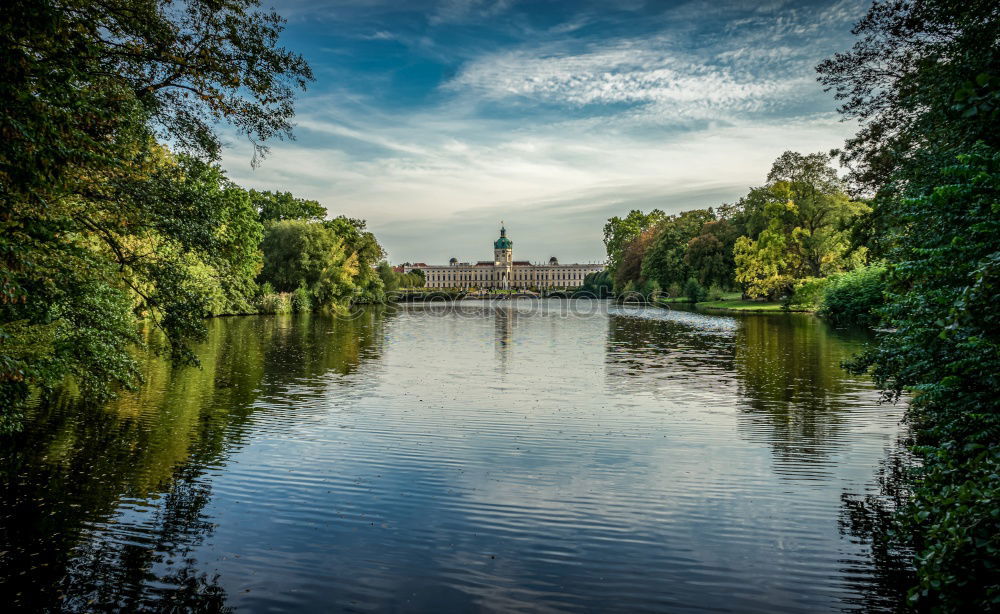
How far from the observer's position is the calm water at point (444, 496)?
561 cm

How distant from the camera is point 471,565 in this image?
606 centimetres

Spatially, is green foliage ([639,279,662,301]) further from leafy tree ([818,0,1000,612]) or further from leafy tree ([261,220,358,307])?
leafy tree ([818,0,1000,612])

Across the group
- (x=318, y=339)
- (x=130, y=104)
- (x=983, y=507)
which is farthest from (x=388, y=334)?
(x=983, y=507)

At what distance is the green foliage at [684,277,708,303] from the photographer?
63719 mm

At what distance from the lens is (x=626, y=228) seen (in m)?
96.2

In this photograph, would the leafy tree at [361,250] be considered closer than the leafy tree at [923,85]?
No

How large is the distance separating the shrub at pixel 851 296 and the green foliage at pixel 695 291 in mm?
25316

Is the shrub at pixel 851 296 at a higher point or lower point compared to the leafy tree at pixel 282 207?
lower

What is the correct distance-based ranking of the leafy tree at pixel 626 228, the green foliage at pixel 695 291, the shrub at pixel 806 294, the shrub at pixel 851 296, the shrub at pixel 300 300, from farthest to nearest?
the leafy tree at pixel 626 228
the green foliage at pixel 695 291
the shrub at pixel 300 300
the shrub at pixel 806 294
the shrub at pixel 851 296

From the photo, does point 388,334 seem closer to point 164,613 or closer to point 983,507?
point 164,613

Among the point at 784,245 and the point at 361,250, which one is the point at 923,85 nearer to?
the point at 784,245

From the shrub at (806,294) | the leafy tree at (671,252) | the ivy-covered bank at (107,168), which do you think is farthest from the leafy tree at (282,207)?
the ivy-covered bank at (107,168)

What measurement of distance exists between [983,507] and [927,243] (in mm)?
4602

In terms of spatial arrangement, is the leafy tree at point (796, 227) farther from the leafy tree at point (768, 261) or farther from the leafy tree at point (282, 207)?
the leafy tree at point (282, 207)
